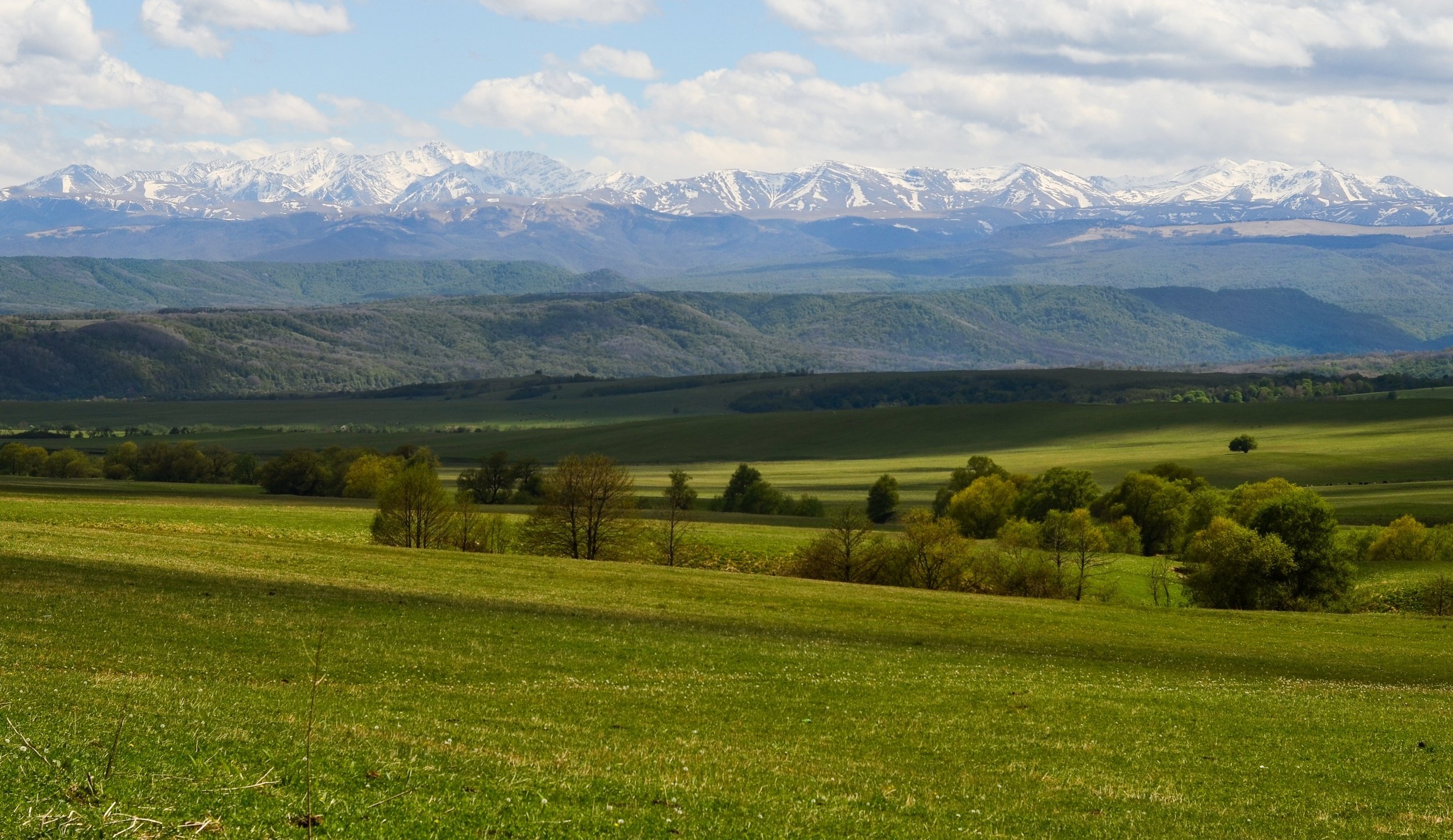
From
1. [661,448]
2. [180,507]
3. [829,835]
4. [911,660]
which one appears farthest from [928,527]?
[661,448]

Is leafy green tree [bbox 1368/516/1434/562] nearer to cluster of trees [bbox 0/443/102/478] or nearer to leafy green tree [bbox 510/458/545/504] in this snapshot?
leafy green tree [bbox 510/458/545/504]

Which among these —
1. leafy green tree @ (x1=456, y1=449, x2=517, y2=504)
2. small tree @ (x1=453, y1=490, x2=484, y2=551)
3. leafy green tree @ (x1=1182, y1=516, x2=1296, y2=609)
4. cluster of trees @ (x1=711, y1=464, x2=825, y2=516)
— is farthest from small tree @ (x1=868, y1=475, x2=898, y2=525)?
leafy green tree @ (x1=1182, y1=516, x2=1296, y2=609)

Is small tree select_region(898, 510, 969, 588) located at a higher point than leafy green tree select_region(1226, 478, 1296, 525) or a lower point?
lower

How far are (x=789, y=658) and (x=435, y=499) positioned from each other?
4116 centimetres

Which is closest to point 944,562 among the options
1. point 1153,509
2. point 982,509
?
point 982,509

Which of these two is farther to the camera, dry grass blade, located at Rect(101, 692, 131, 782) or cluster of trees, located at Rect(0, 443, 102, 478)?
cluster of trees, located at Rect(0, 443, 102, 478)

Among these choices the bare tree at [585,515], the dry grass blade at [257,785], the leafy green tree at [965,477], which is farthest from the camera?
the leafy green tree at [965,477]

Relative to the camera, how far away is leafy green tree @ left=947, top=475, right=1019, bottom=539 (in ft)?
297

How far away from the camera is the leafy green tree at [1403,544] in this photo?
73.3 m

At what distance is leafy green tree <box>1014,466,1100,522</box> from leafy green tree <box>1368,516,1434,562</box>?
2014 centimetres

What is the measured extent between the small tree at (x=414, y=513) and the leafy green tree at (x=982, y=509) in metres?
37.9

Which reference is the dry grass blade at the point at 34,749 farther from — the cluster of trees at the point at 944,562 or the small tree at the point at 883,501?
the small tree at the point at 883,501

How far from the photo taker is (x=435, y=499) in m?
67.6

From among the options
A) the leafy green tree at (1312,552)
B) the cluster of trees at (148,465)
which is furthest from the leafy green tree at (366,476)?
the leafy green tree at (1312,552)
